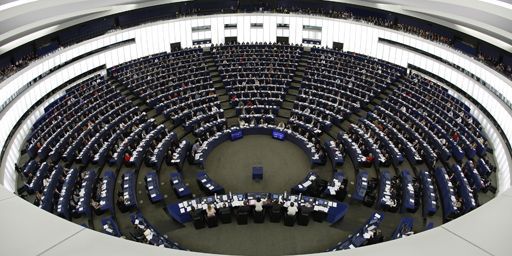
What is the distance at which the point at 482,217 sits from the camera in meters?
6.51

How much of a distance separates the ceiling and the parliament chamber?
1831 mm

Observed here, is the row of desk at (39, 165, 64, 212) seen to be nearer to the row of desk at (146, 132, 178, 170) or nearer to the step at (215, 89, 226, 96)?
the row of desk at (146, 132, 178, 170)

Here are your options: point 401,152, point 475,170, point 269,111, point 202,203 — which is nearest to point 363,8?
point 269,111

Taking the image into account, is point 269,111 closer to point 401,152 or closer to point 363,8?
point 401,152

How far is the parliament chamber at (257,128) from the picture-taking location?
19.5 metres

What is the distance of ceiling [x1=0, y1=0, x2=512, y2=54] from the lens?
84.8 ft

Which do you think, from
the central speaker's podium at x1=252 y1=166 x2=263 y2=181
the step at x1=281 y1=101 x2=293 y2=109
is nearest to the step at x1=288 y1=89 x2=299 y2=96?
the step at x1=281 y1=101 x2=293 y2=109

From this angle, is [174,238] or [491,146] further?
[491,146]

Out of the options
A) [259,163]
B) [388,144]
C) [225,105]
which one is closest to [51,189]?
[259,163]

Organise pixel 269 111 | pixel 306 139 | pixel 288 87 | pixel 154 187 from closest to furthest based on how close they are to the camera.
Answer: pixel 154 187 → pixel 306 139 → pixel 269 111 → pixel 288 87

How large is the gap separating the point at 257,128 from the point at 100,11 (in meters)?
16.9

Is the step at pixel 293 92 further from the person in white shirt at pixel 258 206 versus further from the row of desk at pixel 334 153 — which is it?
the person in white shirt at pixel 258 206

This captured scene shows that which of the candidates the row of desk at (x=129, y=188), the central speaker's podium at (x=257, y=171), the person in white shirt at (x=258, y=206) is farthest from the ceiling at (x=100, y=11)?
the person in white shirt at (x=258, y=206)

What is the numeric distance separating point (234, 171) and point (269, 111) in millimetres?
6838
